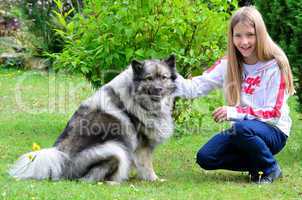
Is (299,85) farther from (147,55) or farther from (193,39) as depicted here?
(147,55)

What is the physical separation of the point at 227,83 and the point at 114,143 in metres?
1.22

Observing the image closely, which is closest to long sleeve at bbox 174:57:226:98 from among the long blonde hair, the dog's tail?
the long blonde hair

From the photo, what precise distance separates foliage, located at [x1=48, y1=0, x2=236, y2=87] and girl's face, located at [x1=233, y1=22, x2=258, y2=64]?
60.8 inches

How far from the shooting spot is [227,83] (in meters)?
5.31

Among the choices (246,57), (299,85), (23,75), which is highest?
(246,57)

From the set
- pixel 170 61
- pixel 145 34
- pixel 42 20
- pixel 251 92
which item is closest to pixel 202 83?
pixel 170 61

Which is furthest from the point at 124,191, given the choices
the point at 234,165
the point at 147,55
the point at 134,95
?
the point at 147,55

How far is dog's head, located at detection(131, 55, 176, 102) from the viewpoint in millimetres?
5180

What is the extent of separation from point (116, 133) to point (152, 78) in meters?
0.62

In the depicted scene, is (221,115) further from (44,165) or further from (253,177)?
(44,165)

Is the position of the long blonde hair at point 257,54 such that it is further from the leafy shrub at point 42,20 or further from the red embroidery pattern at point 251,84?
the leafy shrub at point 42,20

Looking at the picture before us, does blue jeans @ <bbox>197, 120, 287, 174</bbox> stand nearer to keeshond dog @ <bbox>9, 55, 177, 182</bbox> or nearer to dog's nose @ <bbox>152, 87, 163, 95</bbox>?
keeshond dog @ <bbox>9, 55, 177, 182</bbox>

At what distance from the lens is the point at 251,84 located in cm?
521

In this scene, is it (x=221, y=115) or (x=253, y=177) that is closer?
(x=221, y=115)
